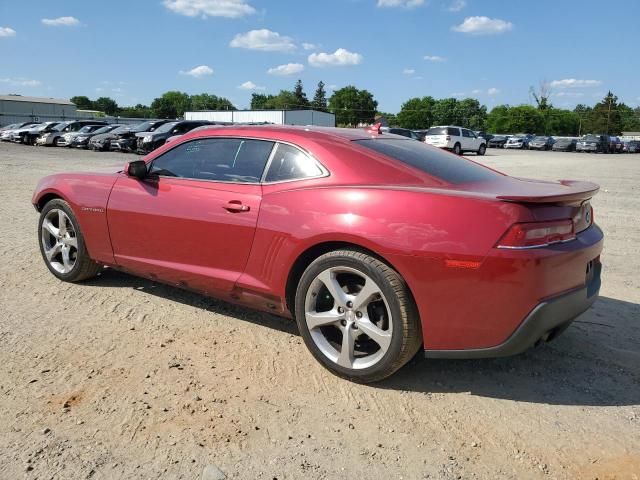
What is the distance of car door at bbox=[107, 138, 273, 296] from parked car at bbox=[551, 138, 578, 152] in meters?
51.9

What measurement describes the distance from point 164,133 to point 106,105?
436ft

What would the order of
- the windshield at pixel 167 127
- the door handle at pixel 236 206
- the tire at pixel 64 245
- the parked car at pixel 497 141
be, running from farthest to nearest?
the parked car at pixel 497 141 → the windshield at pixel 167 127 → the tire at pixel 64 245 → the door handle at pixel 236 206

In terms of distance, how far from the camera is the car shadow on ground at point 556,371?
10.3 feet

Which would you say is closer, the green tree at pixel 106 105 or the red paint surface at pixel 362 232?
Result: the red paint surface at pixel 362 232

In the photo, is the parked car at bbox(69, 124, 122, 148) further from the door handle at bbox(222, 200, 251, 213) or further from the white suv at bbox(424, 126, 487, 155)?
the door handle at bbox(222, 200, 251, 213)

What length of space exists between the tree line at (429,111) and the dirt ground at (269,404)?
8370 centimetres

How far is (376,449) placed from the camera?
257cm

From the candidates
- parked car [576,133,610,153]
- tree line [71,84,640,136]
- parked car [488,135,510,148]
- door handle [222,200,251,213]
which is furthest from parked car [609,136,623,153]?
door handle [222,200,251,213]

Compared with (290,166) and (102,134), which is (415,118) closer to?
(102,134)

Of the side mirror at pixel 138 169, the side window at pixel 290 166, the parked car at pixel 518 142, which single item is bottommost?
the parked car at pixel 518 142

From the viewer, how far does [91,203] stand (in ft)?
14.8

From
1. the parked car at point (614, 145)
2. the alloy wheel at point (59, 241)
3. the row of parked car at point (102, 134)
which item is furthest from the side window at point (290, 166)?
the parked car at point (614, 145)

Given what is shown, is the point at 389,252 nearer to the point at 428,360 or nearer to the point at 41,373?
the point at 428,360

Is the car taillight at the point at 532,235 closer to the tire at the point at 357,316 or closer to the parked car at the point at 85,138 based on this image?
the tire at the point at 357,316
